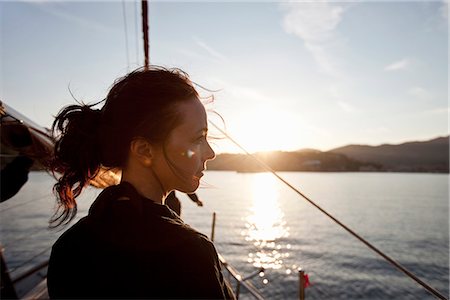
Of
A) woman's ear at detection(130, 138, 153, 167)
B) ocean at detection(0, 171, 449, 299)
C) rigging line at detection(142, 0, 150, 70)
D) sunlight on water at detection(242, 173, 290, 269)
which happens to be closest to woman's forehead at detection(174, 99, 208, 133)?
woman's ear at detection(130, 138, 153, 167)

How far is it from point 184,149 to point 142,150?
15cm

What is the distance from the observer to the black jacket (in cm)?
89

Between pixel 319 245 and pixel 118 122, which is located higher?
pixel 118 122

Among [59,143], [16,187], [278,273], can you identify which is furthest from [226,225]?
[59,143]

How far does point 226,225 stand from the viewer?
5016cm

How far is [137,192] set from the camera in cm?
109

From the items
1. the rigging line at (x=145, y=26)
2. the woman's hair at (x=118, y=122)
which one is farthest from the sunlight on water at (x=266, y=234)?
the woman's hair at (x=118, y=122)

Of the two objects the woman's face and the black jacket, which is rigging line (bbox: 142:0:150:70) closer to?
the woman's face

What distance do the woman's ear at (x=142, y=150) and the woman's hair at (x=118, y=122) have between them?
0.02m

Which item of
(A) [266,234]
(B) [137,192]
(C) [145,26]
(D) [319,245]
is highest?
(C) [145,26]

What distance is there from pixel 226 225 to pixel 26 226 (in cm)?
2630

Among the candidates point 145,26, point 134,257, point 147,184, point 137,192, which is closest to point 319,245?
point 145,26

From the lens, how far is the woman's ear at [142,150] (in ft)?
3.89

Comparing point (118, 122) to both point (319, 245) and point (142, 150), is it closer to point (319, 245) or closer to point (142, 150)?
point (142, 150)
